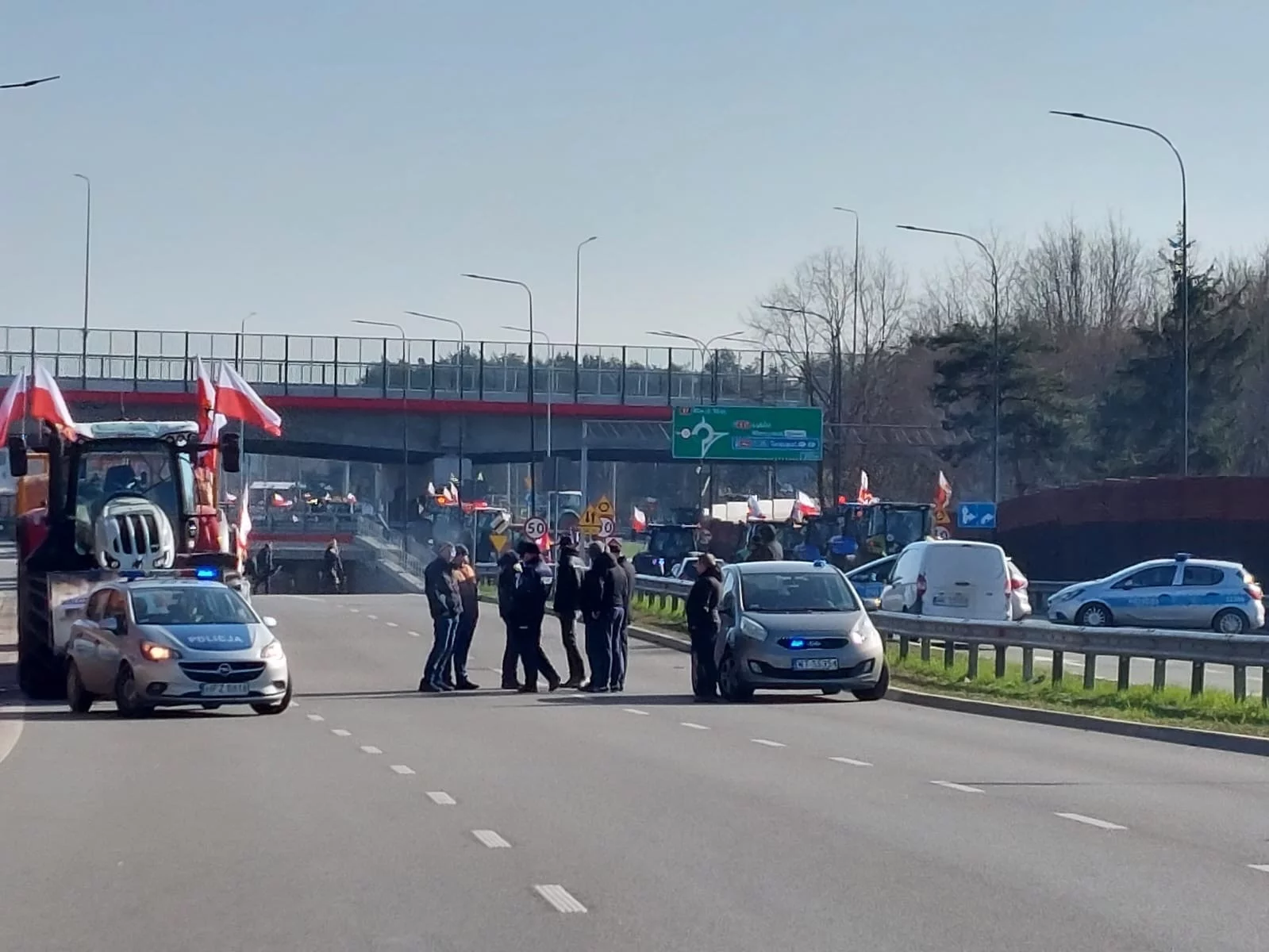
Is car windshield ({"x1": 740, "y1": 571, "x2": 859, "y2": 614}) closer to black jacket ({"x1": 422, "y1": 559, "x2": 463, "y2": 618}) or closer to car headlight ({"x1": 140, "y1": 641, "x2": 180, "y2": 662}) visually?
black jacket ({"x1": 422, "y1": 559, "x2": 463, "y2": 618})

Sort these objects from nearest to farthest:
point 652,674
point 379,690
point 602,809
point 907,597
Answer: point 602,809
point 379,690
point 652,674
point 907,597

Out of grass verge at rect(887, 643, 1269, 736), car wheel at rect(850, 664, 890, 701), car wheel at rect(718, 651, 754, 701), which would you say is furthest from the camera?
car wheel at rect(850, 664, 890, 701)

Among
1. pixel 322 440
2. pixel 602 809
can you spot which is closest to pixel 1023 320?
pixel 322 440

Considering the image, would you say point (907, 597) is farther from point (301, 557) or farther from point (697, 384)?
point (301, 557)

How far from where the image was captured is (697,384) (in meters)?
76.2

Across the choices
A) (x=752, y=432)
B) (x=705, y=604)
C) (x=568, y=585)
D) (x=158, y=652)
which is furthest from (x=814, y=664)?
(x=752, y=432)

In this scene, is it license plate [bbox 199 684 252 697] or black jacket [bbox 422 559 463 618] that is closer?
license plate [bbox 199 684 252 697]

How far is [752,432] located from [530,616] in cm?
3605

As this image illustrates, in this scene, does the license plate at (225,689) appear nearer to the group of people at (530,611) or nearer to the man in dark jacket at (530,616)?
the group of people at (530,611)

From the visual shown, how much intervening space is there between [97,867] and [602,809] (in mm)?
3478

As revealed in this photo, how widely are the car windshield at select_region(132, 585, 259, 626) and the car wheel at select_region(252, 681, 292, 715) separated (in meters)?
0.87

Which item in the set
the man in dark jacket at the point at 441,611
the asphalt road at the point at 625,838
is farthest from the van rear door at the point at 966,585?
the asphalt road at the point at 625,838

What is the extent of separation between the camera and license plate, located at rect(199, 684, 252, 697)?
20.7 meters

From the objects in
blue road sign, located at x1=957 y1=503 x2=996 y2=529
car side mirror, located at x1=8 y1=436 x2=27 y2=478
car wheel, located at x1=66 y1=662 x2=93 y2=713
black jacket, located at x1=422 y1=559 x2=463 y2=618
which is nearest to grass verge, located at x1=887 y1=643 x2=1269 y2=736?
black jacket, located at x1=422 y1=559 x2=463 y2=618
